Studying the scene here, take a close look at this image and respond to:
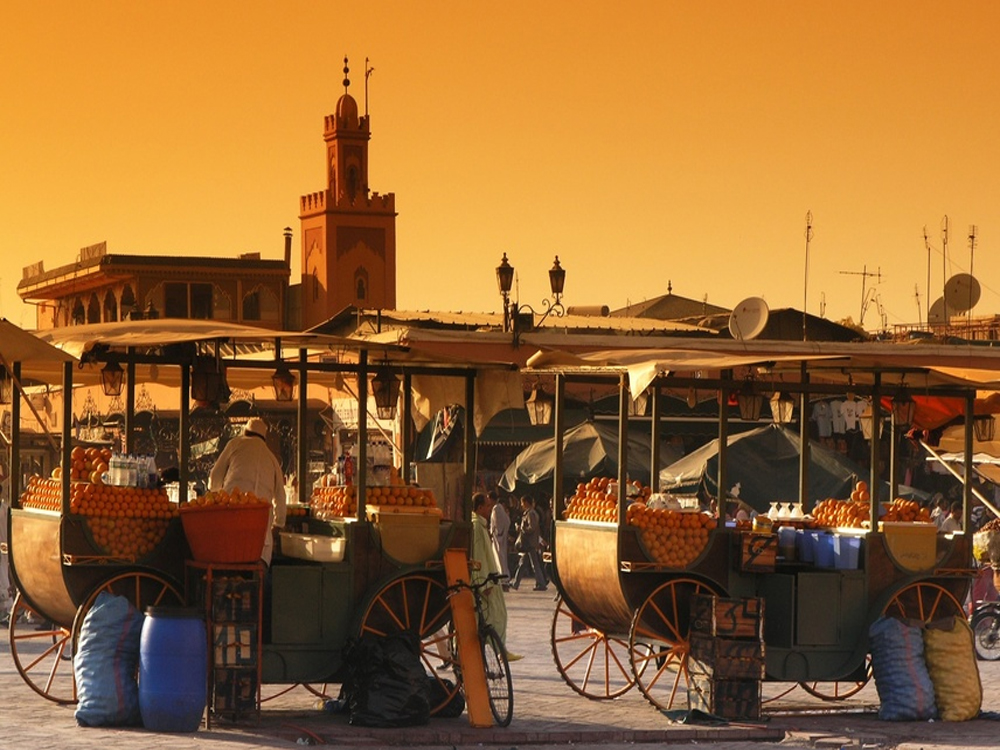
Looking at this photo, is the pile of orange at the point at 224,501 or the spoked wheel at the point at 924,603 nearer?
the pile of orange at the point at 224,501

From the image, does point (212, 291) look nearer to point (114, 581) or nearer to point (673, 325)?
point (673, 325)

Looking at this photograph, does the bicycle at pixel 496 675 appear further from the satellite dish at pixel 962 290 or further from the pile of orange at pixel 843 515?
the satellite dish at pixel 962 290

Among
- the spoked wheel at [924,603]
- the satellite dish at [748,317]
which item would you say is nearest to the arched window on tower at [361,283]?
the satellite dish at [748,317]

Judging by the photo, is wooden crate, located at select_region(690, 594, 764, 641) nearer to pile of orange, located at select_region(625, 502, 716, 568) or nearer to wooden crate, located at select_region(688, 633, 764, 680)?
wooden crate, located at select_region(688, 633, 764, 680)

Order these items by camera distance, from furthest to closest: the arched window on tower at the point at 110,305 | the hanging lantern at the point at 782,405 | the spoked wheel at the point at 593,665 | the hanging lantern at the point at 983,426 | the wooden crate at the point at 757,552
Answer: the arched window on tower at the point at 110,305 < the hanging lantern at the point at 983,426 < the hanging lantern at the point at 782,405 < the spoked wheel at the point at 593,665 < the wooden crate at the point at 757,552

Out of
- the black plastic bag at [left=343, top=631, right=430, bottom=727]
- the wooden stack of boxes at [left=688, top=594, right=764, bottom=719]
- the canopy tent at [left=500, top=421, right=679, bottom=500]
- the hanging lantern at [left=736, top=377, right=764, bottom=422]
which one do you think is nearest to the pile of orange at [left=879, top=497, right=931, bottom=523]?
the hanging lantern at [left=736, top=377, right=764, bottom=422]

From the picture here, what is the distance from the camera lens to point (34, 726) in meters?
11.4

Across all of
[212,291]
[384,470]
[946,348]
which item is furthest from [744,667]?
[212,291]

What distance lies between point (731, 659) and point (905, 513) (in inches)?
76.6

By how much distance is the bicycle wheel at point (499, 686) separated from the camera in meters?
11.7

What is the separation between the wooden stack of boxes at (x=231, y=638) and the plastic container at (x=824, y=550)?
3.97m

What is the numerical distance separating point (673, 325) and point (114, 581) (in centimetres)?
2961

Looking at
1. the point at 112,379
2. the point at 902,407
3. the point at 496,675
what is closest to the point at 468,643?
the point at 496,675

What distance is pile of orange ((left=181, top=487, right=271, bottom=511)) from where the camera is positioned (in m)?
11.6
